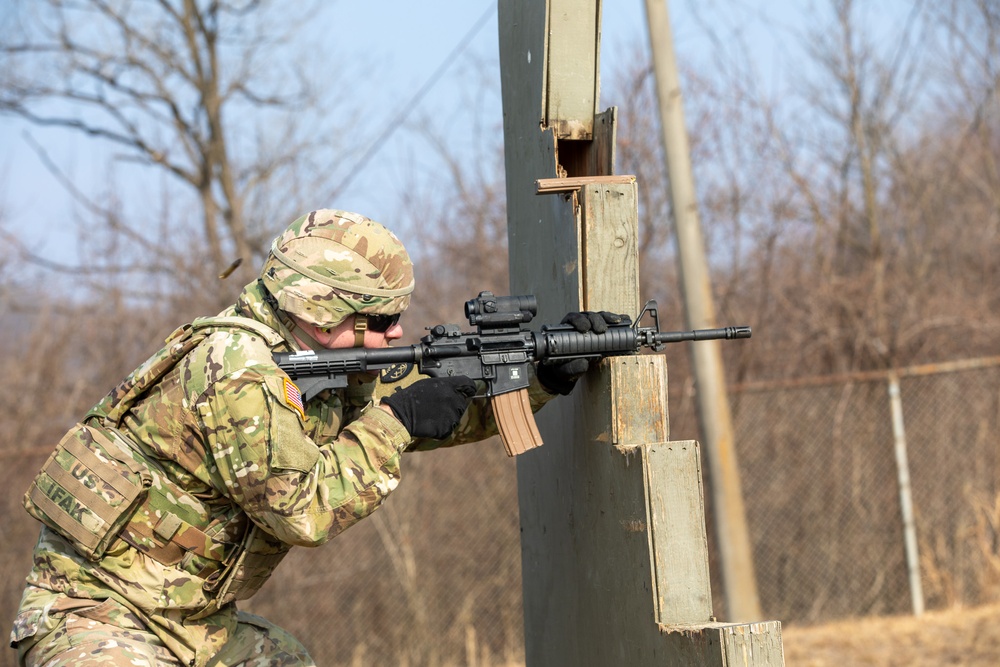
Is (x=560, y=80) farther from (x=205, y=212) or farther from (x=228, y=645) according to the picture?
(x=205, y=212)

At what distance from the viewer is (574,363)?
3.15 m

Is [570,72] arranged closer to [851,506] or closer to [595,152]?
[595,152]

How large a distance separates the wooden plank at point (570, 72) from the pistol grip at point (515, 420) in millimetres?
897

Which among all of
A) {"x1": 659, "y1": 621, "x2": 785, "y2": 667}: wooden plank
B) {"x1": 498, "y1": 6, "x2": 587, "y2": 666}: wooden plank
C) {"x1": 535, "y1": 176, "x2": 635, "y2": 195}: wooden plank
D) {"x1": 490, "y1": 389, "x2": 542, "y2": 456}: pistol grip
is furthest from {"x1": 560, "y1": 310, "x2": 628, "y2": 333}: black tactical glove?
{"x1": 659, "y1": 621, "x2": 785, "y2": 667}: wooden plank

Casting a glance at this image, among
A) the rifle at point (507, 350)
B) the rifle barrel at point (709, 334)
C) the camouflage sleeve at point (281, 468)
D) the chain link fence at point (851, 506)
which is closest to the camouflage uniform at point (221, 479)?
the camouflage sleeve at point (281, 468)

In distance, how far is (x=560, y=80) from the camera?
11.3ft

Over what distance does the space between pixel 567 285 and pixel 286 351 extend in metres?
0.93

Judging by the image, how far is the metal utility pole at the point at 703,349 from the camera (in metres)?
6.88

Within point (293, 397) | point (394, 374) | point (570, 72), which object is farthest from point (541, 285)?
point (293, 397)

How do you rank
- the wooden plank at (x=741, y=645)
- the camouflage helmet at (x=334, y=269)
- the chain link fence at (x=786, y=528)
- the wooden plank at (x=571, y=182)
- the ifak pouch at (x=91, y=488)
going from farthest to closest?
the chain link fence at (x=786, y=528)
the wooden plank at (x=571, y=182)
the camouflage helmet at (x=334, y=269)
the ifak pouch at (x=91, y=488)
the wooden plank at (x=741, y=645)

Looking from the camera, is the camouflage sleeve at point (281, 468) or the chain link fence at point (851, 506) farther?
the chain link fence at point (851, 506)

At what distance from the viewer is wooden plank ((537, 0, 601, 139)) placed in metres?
3.43

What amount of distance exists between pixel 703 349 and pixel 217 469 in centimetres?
468

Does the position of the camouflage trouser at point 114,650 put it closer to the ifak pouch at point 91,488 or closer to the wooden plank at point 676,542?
the ifak pouch at point 91,488
